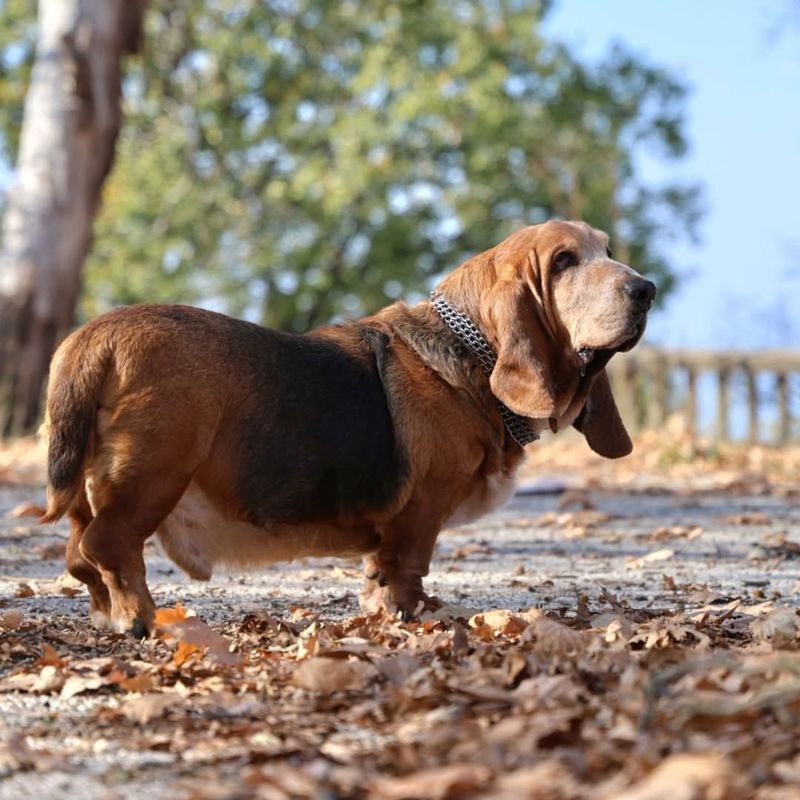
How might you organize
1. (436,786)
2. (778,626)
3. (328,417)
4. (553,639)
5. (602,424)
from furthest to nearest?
(602,424), (328,417), (778,626), (553,639), (436,786)

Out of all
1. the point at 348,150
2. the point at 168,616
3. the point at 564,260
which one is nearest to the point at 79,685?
the point at 168,616

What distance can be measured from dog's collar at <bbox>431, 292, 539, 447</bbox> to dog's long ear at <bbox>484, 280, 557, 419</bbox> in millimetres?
64

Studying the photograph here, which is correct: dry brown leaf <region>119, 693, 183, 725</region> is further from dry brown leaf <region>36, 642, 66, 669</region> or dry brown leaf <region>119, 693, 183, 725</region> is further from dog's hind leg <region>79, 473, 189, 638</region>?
dog's hind leg <region>79, 473, 189, 638</region>

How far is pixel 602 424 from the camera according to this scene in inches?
230

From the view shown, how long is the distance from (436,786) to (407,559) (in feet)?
8.15

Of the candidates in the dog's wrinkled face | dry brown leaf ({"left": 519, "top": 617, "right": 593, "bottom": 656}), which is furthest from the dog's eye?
dry brown leaf ({"left": 519, "top": 617, "right": 593, "bottom": 656})

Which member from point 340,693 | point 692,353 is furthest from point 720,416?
point 340,693

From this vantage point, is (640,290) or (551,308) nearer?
(640,290)

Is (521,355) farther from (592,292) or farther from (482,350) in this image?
(592,292)

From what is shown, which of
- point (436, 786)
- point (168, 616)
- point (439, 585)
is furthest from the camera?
point (439, 585)

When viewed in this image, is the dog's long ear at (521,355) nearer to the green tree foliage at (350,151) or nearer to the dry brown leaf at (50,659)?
the dry brown leaf at (50,659)

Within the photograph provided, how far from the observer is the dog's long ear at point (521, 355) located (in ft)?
16.6

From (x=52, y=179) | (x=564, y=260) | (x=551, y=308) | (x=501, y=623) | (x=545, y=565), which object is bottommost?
(x=545, y=565)

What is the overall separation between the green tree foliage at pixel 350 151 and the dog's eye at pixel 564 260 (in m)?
24.3
